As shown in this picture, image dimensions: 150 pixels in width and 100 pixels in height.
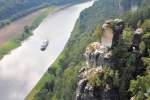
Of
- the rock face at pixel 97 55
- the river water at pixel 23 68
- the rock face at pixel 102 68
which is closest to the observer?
the rock face at pixel 102 68

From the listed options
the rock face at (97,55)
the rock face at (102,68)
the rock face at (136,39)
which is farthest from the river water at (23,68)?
the rock face at (136,39)

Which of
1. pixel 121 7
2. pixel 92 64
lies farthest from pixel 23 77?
pixel 92 64

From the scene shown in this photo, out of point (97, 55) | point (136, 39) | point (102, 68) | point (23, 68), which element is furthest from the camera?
point (23, 68)

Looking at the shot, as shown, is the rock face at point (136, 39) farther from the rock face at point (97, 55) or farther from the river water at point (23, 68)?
the river water at point (23, 68)

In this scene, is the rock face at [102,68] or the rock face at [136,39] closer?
the rock face at [102,68]

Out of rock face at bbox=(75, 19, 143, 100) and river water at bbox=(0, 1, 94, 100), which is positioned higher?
rock face at bbox=(75, 19, 143, 100)

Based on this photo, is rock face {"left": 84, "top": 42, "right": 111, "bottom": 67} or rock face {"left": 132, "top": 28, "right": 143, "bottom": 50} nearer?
rock face {"left": 132, "top": 28, "right": 143, "bottom": 50}

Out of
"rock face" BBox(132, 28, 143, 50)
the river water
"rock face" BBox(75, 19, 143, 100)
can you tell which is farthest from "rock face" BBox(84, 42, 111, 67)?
the river water

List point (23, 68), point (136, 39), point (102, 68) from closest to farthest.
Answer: point (136, 39) → point (102, 68) → point (23, 68)

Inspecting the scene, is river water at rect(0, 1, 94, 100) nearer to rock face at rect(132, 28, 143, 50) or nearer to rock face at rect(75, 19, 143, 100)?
rock face at rect(75, 19, 143, 100)

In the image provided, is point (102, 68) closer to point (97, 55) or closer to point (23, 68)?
point (97, 55)

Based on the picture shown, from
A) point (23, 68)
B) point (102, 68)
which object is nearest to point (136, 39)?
point (102, 68)
